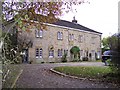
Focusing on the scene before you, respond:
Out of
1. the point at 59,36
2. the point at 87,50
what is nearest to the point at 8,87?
the point at 59,36

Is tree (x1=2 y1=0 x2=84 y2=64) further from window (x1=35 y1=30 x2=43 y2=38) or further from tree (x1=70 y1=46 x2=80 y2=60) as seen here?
tree (x1=70 y1=46 x2=80 y2=60)

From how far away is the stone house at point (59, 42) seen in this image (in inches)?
1278

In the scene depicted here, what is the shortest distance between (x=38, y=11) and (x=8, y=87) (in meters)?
5.98

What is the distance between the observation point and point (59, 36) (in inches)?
1443

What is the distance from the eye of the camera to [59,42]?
3638 cm

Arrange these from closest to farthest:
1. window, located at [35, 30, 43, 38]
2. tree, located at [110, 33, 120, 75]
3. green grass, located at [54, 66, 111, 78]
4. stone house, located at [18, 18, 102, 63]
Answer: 1. tree, located at [110, 33, 120, 75]
2. green grass, located at [54, 66, 111, 78]
3. stone house, located at [18, 18, 102, 63]
4. window, located at [35, 30, 43, 38]

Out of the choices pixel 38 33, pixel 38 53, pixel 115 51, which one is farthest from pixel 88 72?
pixel 38 33

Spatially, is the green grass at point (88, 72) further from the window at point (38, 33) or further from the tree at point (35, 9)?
the window at point (38, 33)

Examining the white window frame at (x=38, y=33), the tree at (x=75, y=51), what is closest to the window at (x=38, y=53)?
the white window frame at (x=38, y=33)

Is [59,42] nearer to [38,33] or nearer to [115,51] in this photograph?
[38,33]

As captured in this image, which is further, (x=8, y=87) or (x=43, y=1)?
(x=43, y=1)

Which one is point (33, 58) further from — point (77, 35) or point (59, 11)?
point (59, 11)

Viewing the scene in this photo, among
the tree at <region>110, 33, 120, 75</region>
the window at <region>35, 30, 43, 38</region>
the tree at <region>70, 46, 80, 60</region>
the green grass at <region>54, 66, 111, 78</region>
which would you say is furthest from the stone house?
the tree at <region>110, 33, 120, 75</region>

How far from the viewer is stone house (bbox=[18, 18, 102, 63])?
107 feet
